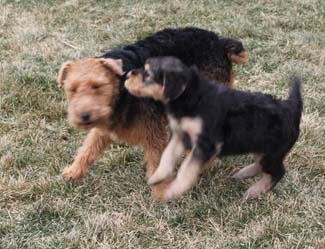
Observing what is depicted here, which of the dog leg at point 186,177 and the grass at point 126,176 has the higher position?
the dog leg at point 186,177

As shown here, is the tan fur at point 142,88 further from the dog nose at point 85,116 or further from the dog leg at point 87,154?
the dog leg at point 87,154

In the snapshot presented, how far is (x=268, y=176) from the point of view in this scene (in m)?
4.18

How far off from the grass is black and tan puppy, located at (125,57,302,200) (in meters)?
0.30

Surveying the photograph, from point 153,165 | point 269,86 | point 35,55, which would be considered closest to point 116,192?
point 153,165

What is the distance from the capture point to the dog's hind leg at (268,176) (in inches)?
160

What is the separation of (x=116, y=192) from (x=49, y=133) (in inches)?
43.7

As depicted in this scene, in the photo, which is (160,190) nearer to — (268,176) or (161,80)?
(268,176)

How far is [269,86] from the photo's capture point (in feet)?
19.6

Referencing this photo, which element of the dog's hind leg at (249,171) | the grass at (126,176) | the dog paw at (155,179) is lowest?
the grass at (126,176)

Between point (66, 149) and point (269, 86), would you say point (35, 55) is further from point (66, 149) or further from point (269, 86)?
point (269, 86)

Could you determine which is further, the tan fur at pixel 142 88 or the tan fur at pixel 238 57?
the tan fur at pixel 238 57

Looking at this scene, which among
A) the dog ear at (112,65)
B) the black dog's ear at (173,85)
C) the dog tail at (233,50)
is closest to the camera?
the black dog's ear at (173,85)

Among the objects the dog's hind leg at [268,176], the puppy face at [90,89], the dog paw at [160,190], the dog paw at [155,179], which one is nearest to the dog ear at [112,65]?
the puppy face at [90,89]

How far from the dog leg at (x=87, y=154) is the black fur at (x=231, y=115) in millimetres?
953
